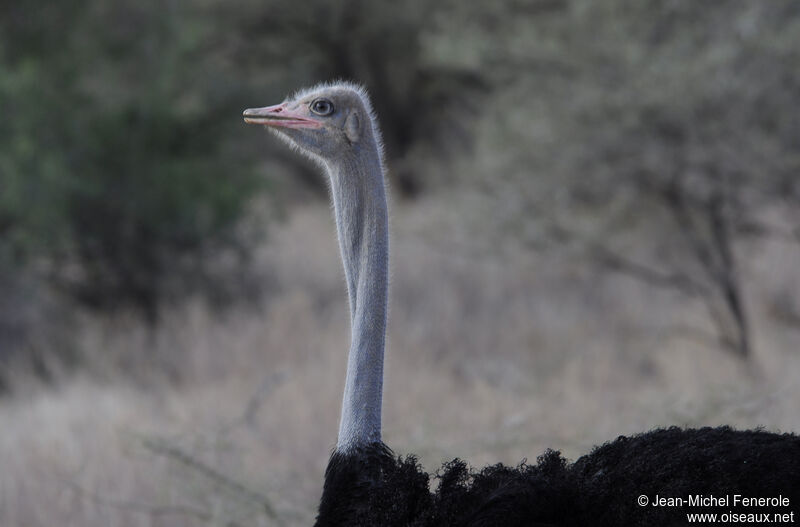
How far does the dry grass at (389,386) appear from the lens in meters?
4.89

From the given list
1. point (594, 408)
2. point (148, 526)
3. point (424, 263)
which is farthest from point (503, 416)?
point (424, 263)

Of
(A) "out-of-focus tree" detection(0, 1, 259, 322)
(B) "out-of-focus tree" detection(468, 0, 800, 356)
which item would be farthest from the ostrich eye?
(A) "out-of-focus tree" detection(0, 1, 259, 322)

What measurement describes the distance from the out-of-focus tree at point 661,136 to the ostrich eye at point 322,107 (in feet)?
15.6

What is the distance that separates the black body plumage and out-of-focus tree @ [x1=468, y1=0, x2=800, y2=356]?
4990mm

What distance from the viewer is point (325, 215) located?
14555 millimetres

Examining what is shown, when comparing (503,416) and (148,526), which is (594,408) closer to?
(503,416)

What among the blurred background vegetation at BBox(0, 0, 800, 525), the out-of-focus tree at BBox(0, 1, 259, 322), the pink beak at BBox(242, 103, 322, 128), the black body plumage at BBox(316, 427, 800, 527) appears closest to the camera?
the black body plumage at BBox(316, 427, 800, 527)

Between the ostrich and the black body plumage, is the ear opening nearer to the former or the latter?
the ostrich

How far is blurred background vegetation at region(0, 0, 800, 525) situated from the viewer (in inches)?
309

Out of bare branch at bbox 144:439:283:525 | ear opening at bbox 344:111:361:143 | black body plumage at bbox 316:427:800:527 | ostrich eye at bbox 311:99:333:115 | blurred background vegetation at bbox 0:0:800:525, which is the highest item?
blurred background vegetation at bbox 0:0:800:525

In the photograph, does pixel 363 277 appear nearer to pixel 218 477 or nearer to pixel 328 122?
pixel 328 122

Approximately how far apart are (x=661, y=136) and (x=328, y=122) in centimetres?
565

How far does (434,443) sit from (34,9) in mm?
6356

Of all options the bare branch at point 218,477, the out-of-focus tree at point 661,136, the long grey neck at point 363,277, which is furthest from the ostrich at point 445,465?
the out-of-focus tree at point 661,136
